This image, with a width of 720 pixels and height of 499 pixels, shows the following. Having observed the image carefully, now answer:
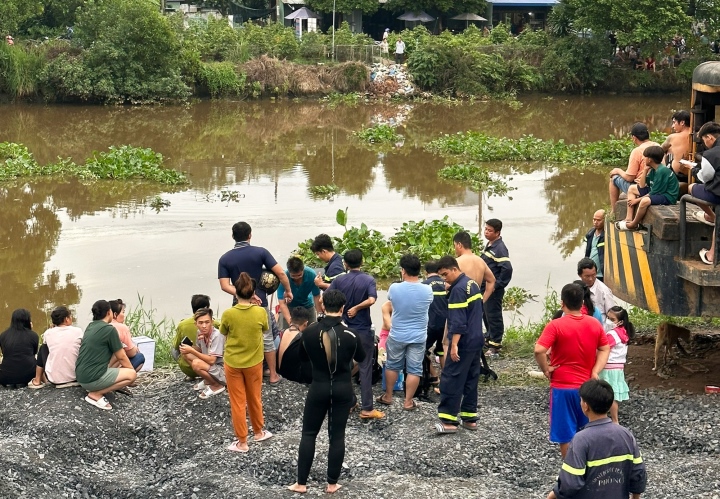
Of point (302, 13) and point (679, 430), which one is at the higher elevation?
point (302, 13)

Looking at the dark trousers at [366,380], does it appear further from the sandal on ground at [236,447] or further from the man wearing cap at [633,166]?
the man wearing cap at [633,166]

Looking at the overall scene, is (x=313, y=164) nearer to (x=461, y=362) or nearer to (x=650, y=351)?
(x=650, y=351)

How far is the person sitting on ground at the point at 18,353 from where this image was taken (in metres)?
10.0

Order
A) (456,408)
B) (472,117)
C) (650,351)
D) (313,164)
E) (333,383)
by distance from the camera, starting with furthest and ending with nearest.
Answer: (472,117) → (313,164) → (650,351) → (456,408) → (333,383)

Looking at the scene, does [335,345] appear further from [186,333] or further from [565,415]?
[186,333]

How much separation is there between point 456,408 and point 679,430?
2030 mm

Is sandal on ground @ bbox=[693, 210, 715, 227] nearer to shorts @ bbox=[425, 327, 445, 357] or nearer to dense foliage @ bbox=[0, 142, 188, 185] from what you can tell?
shorts @ bbox=[425, 327, 445, 357]

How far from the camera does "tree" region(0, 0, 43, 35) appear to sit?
126 feet

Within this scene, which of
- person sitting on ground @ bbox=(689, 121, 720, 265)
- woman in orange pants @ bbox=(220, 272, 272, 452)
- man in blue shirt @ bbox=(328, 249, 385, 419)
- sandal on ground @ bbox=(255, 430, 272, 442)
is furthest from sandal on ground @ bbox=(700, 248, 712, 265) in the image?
sandal on ground @ bbox=(255, 430, 272, 442)

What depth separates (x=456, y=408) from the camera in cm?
917

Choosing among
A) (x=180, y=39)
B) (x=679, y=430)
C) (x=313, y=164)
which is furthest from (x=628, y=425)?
(x=180, y=39)

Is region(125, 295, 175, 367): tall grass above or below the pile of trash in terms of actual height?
below

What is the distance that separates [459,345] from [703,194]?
8.17 feet

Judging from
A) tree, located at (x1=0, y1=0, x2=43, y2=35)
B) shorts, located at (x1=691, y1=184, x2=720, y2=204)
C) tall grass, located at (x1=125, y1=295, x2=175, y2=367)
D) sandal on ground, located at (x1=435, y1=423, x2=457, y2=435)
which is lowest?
tall grass, located at (x1=125, y1=295, x2=175, y2=367)
